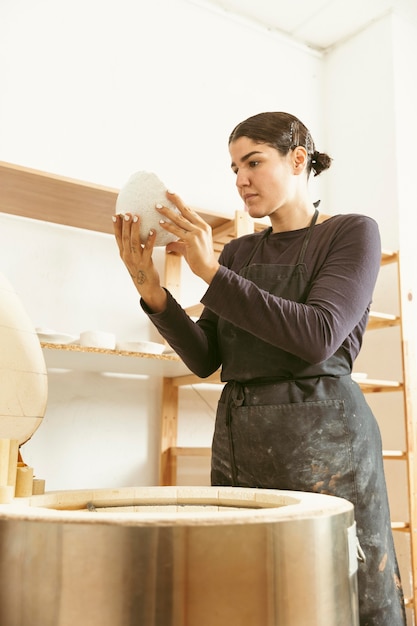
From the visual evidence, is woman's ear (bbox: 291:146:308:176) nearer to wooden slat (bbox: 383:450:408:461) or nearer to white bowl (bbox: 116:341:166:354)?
white bowl (bbox: 116:341:166:354)

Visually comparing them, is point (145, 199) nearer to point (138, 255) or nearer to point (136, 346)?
point (138, 255)

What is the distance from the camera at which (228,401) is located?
122 centimetres

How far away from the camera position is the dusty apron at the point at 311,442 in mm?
1063

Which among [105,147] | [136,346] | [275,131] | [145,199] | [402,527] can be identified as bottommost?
[402,527]

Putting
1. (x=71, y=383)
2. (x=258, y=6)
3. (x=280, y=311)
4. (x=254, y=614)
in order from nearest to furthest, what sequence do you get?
1. (x=254, y=614)
2. (x=280, y=311)
3. (x=71, y=383)
4. (x=258, y=6)

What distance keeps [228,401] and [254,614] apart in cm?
73

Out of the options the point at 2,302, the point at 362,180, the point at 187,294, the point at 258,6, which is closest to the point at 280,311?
the point at 2,302

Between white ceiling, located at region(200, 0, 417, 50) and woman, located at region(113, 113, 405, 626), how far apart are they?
6.80ft

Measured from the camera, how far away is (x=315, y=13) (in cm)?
311

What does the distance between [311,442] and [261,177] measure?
1.85ft

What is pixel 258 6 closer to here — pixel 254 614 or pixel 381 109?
pixel 381 109

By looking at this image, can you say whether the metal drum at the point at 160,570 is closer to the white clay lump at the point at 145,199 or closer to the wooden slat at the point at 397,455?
the white clay lump at the point at 145,199

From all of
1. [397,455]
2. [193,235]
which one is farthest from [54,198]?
[397,455]

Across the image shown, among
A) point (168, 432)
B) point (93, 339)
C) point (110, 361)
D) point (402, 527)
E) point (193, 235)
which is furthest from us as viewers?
point (168, 432)
